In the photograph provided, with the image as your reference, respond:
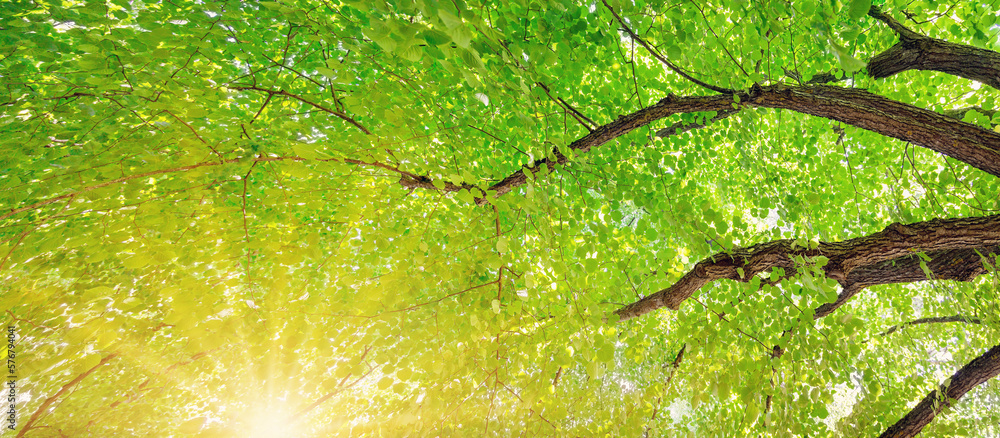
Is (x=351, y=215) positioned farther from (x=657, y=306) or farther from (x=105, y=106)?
(x=657, y=306)

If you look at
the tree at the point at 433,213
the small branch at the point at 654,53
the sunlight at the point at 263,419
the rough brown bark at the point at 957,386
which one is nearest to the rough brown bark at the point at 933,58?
the tree at the point at 433,213

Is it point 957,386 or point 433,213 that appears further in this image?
point 957,386

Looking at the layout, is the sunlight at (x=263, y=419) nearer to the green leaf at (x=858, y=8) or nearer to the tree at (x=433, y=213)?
the tree at (x=433, y=213)

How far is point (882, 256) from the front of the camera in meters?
2.27

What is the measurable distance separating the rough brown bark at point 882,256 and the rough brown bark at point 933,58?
1.05 meters

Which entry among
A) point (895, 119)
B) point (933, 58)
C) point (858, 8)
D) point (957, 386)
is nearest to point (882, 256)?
point (895, 119)

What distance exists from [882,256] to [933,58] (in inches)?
63.0

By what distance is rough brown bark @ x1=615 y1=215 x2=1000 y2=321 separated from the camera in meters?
2.09

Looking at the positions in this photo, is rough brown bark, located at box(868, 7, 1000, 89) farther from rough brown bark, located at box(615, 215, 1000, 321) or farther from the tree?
rough brown bark, located at box(615, 215, 1000, 321)

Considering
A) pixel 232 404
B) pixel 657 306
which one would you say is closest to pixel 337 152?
pixel 657 306

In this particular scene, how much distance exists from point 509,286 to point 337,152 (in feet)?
4.63

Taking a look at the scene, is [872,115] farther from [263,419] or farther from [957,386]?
[263,419]

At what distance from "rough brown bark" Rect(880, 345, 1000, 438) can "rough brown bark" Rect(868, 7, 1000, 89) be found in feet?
8.25

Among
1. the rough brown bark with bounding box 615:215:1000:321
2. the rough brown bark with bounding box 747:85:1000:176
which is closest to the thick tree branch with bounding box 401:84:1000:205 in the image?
the rough brown bark with bounding box 747:85:1000:176
